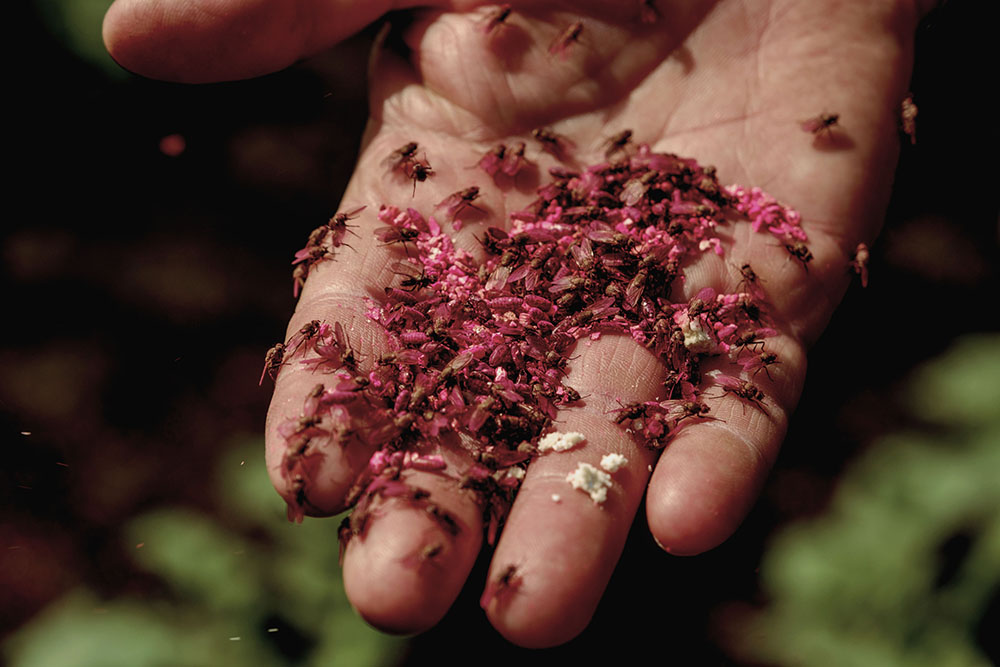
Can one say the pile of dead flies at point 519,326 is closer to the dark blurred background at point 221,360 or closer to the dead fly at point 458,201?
the dead fly at point 458,201

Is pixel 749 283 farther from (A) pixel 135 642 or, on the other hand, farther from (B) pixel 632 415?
(A) pixel 135 642

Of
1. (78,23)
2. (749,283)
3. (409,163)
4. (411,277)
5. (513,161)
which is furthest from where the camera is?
(78,23)

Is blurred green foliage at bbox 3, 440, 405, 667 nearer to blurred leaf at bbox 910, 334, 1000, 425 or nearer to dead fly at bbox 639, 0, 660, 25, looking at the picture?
blurred leaf at bbox 910, 334, 1000, 425

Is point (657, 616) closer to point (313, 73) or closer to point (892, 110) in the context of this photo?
point (892, 110)

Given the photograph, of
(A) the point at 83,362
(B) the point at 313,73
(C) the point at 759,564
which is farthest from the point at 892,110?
(A) the point at 83,362

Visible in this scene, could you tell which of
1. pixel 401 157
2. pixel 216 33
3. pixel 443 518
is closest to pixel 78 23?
pixel 216 33
